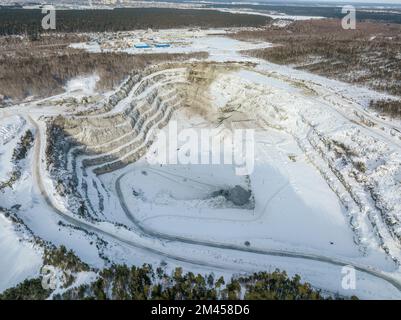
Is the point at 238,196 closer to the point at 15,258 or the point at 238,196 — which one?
the point at 238,196

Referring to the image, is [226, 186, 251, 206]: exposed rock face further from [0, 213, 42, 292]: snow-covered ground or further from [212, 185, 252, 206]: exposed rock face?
[0, 213, 42, 292]: snow-covered ground

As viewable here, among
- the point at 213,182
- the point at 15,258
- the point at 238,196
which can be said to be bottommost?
the point at 15,258

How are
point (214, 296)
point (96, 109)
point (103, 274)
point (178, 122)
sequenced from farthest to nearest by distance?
point (178, 122) < point (96, 109) < point (103, 274) < point (214, 296)

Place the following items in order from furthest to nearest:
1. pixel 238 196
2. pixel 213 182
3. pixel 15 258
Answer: pixel 213 182 → pixel 238 196 → pixel 15 258

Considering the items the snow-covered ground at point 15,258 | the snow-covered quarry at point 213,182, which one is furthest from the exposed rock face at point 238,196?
the snow-covered ground at point 15,258

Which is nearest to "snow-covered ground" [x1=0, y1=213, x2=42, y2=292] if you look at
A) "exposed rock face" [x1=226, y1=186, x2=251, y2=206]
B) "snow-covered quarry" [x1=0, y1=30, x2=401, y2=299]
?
"snow-covered quarry" [x1=0, y1=30, x2=401, y2=299]

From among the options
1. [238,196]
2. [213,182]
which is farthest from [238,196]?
[213,182]

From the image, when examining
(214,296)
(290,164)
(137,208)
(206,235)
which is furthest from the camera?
(290,164)

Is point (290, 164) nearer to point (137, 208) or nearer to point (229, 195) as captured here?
point (229, 195)
